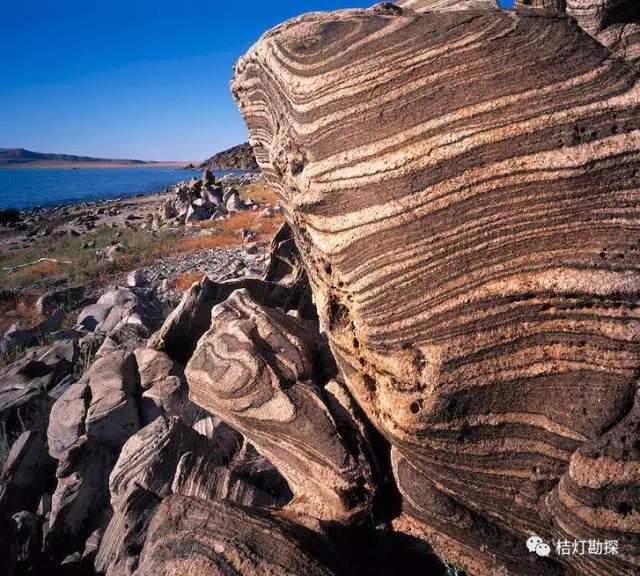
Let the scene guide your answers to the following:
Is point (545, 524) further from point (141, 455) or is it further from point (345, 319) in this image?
point (141, 455)

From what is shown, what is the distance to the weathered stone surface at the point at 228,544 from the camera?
114 inches

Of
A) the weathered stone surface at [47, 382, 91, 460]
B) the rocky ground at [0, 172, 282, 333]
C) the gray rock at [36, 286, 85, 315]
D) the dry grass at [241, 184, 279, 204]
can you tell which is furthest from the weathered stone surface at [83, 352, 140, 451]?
the dry grass at [241, 184, 279, 204]

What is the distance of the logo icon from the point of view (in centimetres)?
330

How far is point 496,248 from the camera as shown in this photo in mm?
2973

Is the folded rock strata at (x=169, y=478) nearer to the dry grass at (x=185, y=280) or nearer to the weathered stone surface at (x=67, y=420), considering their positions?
the weathered stone surface at (x=67, y=420)

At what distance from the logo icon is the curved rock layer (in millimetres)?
46

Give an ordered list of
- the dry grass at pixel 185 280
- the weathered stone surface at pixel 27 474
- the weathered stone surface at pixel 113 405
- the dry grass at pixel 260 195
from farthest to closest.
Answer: the dry grass at pixel 260 195
the dry grass at pixel 185 280
the weathered stone surface at pixel 113 405
the weathered stone surface at pixel 27 474

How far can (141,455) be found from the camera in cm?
510

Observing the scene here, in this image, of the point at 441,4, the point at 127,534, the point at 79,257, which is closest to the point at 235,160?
the point at 79,257

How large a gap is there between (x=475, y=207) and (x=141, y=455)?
167 inches

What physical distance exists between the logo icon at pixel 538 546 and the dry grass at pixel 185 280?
13197 millimetres

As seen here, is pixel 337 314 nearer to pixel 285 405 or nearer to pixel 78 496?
pixel 285 405

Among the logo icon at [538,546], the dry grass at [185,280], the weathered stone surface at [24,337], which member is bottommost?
the weathered stone surface at [24,337]

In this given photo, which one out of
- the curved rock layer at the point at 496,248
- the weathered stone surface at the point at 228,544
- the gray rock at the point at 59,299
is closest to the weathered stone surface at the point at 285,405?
the weathered stone surface at the point at 228,544
